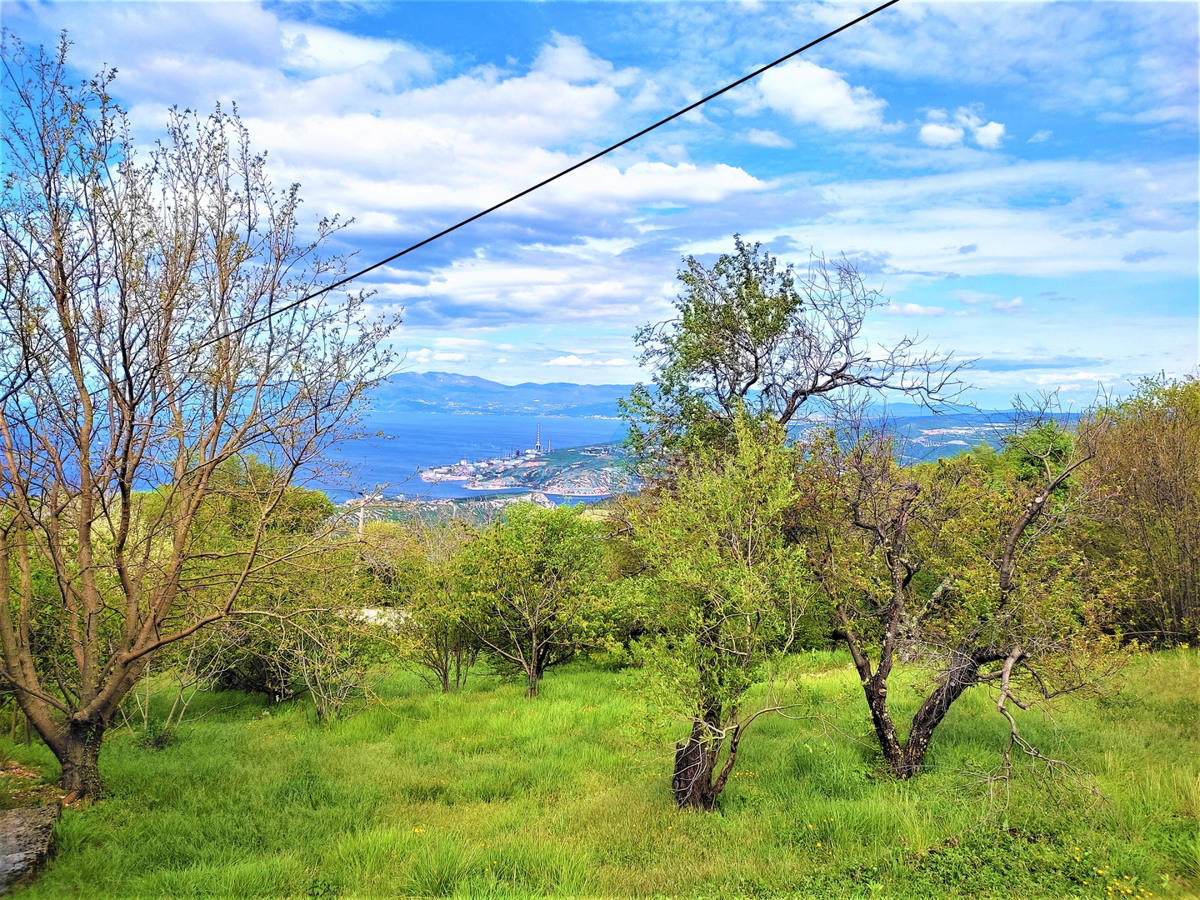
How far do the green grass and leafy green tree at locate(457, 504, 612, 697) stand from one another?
3.70m

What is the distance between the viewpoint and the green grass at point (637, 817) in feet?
22.3

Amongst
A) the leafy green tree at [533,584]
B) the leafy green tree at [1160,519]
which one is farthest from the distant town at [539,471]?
the leafy green tree at [1160,519]

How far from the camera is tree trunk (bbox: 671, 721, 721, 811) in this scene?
28.5ft

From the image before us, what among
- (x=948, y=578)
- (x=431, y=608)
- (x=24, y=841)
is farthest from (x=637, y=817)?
(x=431, y=608)

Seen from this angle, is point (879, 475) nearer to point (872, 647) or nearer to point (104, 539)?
point (872, 647)

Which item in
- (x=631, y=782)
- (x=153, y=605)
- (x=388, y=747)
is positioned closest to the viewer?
(x=153, y=605)

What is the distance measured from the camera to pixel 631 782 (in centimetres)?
1006

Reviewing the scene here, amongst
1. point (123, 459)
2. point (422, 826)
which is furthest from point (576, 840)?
point (123, 459)

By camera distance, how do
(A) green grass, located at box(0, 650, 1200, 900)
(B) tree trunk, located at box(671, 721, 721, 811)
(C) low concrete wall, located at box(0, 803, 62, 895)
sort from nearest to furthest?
(C) low concrete wall, located at box(0, 803, 62, 895)
(A) green grass, located at box(0, 650, 1200, 900)
(B) tree trunk, located at box(671, 721, 721, 811)

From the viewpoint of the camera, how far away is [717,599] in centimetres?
830

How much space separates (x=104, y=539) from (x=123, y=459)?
2.83 meters

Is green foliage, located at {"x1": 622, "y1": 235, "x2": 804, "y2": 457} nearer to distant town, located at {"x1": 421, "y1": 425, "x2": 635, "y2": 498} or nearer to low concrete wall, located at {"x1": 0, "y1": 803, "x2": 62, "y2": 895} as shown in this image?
low concrete wall, located at {"x1": 0, "y1": 803, "x2": 62, "y2": 895}

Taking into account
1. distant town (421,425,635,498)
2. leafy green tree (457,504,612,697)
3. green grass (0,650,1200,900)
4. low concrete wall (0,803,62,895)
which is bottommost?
green grass (0,650,1200,900)

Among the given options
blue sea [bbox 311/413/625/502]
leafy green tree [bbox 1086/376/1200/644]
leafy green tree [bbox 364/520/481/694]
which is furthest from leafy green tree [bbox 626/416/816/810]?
leafy green tree [bbox 1086/376/1200/644]
